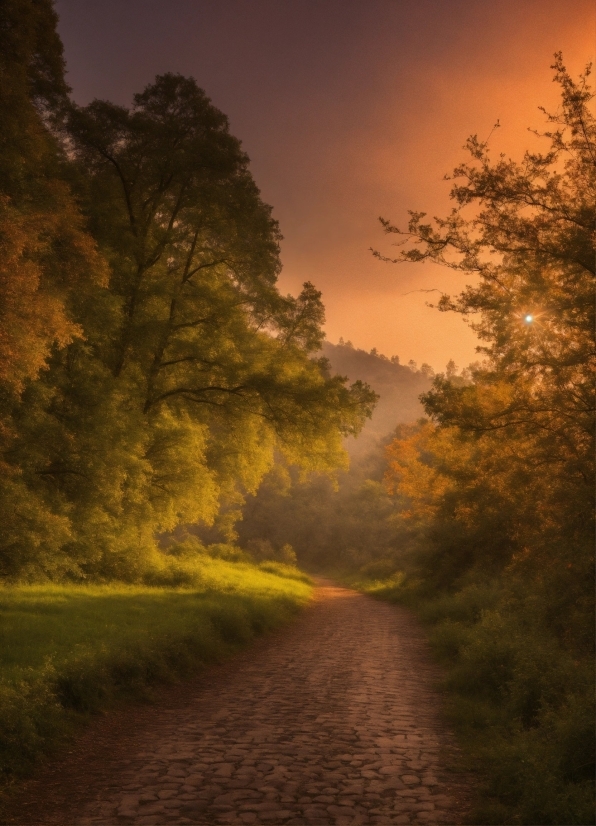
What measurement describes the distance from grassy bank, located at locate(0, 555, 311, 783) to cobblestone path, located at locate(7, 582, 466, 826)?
2.60 ft

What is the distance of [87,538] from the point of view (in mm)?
17094

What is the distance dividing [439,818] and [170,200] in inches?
765

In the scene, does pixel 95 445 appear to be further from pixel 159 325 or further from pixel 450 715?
pixel 450 715

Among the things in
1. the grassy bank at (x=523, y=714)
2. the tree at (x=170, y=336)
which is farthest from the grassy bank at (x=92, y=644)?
the grassy bank at (x=523, y=714)

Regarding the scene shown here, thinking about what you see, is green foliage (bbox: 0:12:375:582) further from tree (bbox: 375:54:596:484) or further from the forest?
tree (bbox: 375:54:596:484)

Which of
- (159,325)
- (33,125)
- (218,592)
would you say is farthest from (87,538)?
(33,125)

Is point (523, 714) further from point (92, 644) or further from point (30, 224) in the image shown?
point (30, 224)

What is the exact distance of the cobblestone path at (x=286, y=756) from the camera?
5680 millimetres

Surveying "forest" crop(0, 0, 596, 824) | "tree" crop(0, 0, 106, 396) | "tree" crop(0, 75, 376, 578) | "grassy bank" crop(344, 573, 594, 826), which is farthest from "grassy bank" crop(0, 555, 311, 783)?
"grassy bank" crop(344, 573, 594, 826)

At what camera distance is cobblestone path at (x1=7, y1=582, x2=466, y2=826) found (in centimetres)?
568

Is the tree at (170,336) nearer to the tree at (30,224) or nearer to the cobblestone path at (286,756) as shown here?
the tree at (30,224)

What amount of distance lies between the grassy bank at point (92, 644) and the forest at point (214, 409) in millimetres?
65

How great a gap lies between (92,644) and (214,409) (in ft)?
38.5

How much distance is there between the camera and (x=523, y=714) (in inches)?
344
